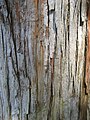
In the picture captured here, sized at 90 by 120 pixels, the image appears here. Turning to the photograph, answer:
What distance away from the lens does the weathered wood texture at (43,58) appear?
2.93 ft

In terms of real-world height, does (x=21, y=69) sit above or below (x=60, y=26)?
below

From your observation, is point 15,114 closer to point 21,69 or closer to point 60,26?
point 21,69

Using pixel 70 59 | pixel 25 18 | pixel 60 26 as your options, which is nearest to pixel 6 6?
pixel 25 18

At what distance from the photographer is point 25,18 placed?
89cm

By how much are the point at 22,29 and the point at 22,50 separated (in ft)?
0.27

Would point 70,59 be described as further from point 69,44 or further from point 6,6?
point 6,6

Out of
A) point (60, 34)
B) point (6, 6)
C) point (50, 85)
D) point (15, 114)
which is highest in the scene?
point (6, 6)

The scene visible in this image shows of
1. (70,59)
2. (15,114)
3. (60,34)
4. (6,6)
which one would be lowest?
(15,114)

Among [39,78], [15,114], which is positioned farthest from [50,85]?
[15,114]

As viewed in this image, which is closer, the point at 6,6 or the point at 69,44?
the point at 6,6

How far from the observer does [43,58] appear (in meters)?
0.94

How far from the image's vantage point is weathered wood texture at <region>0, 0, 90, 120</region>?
892 millimetres

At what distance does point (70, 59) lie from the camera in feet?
3.22

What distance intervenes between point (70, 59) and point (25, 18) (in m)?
0.26
